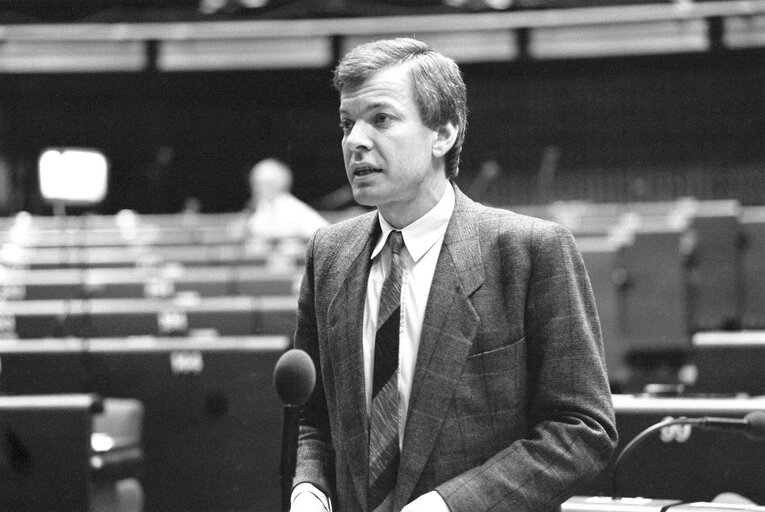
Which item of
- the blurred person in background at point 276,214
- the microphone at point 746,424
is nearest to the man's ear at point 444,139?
the microphone at point 746,424

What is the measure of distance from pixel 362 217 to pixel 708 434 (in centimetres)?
113

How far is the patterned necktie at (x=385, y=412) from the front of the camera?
154cm

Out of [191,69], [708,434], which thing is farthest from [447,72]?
[191,69]

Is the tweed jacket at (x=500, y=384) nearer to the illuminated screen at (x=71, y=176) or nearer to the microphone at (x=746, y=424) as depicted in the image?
the microphone at (x=746, y=424)

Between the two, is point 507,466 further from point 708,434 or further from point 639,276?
point 639,276

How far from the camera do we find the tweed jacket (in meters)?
1.48

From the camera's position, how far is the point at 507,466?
1476 millimetres

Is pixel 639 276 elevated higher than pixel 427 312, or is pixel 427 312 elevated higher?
pixel 427 312

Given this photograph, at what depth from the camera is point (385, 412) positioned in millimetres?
1550

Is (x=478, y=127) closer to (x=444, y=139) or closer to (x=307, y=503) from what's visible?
(x=444, y=139)

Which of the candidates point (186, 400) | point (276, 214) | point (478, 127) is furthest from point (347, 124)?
point (478, 127)

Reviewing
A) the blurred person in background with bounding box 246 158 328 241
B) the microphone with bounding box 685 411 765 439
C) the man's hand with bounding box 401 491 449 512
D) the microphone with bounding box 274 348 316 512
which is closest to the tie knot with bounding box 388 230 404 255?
the microphone with bounding box 274 348 316 512

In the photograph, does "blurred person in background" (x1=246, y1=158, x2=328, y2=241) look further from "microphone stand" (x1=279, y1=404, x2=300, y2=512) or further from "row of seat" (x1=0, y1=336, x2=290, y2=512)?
"microphone stand" (x1=279, y1=404, x2=300, y2=512)

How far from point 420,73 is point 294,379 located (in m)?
0.51
